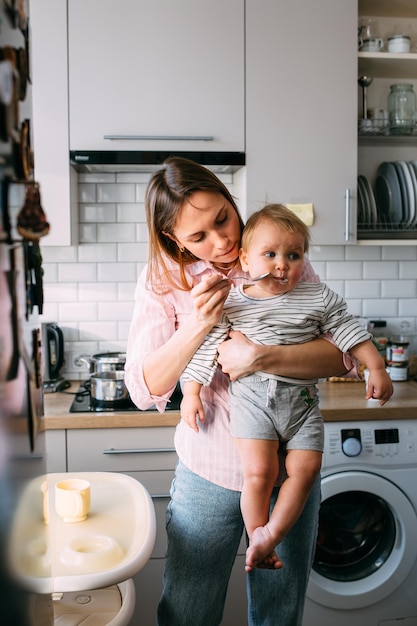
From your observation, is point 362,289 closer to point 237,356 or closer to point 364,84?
point 364,84

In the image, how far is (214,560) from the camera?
1.42 m

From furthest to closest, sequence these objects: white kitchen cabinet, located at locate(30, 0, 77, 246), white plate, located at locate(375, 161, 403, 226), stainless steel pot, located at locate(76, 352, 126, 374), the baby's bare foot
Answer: white plate, located at locate(375, 161, 403, 226), stainless steel pot, located at locate(76, 352, 126, 374), white kitchen cabinet, located at locate(30, 0, 77, 246), the baby's bare foot

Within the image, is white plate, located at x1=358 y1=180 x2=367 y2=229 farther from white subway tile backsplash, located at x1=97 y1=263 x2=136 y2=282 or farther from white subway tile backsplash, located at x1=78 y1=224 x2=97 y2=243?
white subway tile backsplash, located at x1=78 y1=224 x2=97 y2=243

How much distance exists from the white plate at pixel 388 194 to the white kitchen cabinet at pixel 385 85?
40mm

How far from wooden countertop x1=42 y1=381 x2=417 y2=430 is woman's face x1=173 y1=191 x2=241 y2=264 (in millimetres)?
1053

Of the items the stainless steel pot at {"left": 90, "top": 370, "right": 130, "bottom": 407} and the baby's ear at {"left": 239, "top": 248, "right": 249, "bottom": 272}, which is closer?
the baby's ear at {"left": 239, "top": 248, "right": 249, "bottom": 272}

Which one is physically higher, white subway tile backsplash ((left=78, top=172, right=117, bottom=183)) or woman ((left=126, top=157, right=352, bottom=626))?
white subway tile backsplash ((left=78, top=172, right=117, bottom=183))

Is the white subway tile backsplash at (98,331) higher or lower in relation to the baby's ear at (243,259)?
lower

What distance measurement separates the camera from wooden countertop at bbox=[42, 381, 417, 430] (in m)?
2.25

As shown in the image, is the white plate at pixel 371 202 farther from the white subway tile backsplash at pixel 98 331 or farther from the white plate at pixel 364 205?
the white subway tile backsplash at pixel 98 331

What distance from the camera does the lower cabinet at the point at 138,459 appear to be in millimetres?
2275

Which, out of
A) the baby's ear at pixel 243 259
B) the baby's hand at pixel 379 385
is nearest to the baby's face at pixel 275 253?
the baby's ear at pixel 243 259

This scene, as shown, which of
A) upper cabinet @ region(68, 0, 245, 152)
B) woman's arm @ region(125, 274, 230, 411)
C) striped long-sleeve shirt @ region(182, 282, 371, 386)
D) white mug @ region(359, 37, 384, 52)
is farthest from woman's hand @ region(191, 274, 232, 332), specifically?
white mug @ region(359, 37, 384, 52)

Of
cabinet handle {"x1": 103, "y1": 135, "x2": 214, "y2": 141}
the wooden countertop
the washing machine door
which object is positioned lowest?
the washing machine door
